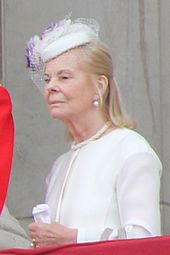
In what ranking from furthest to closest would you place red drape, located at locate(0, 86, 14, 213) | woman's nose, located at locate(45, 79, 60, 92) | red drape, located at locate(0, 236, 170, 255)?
woman's nose, located at locate(45, 79, 60, 92)
red drape, located at locate(0, 86, 14, 213)
red drape, located at locate(0, 236, 170, 255)

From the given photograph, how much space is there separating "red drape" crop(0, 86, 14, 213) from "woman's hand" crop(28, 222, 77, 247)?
17cm

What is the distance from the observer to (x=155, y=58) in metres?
5.89

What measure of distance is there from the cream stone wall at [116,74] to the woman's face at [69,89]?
8.05ft

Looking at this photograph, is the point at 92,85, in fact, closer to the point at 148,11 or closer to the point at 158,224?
the point at 158,224

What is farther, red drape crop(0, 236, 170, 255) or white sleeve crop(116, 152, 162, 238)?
white sleeve crop(116, 152, 162, 238)

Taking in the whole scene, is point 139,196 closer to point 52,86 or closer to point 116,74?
point 52,86

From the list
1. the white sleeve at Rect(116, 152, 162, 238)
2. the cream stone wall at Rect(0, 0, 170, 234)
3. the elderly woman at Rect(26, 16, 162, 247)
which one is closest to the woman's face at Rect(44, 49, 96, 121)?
the elderly woman at Rect(26, 16, 162, 247)

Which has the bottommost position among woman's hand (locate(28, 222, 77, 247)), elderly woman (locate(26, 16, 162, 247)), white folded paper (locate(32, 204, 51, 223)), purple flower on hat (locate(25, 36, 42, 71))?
woman's hand (locate(28, 222, 77, 247))

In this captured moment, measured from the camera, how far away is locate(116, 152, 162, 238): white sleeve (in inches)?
116

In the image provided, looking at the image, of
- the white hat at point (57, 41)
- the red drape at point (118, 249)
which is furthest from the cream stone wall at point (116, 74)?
the red drape at point (118, 249)

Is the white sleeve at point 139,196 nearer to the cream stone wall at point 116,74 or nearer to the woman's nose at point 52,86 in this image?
the woman's nose at point 52,86

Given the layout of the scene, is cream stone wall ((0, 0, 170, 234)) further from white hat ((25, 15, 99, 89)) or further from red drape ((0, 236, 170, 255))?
red drape ((0, 236, 170, 255))

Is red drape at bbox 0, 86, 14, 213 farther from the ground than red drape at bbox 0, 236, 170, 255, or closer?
farther from the ground

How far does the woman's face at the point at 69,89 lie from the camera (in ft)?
10.3
